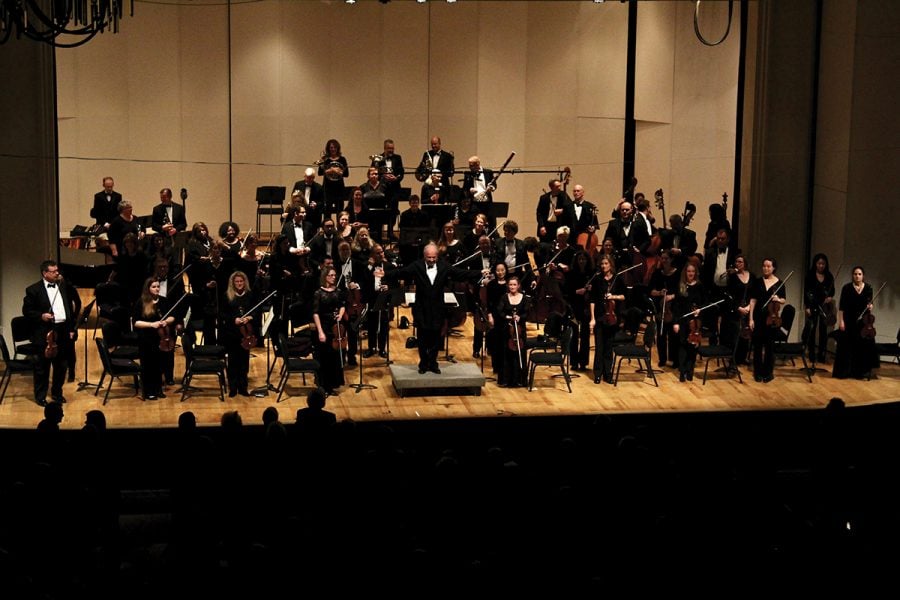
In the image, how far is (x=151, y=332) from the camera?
10.7 metres

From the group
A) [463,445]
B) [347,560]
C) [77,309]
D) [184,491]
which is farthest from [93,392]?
[347,560]

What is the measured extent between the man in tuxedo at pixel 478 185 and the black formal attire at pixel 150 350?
3.93 metres

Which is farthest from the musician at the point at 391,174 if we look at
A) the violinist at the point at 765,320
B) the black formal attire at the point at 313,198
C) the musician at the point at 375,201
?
the violinist at the point at 765,320

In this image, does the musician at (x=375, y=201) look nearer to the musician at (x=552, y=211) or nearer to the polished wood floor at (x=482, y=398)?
the musician at (x=552, y=211)

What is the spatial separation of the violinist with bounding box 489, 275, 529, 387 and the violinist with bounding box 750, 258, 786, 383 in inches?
80.1

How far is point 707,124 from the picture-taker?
14750 mm

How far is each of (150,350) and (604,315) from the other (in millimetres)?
3767

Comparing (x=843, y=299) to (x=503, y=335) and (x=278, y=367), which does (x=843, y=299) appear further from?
(x=278, y=367)

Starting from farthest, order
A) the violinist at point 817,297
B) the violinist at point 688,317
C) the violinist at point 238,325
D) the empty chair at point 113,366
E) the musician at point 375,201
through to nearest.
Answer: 1. the musician at point 375,201
2. the violinist at point 817,297
3. the violinist at point 688,317
4. the violinist at point 238,325
5. the empty chair at point 113,366

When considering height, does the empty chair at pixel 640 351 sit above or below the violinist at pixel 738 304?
below

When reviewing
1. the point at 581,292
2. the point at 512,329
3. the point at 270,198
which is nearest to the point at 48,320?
the point at 512,329

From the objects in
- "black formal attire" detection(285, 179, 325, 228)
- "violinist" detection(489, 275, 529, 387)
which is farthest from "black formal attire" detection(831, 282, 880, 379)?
"black formal attire" detection(285, 179, 325, 228)

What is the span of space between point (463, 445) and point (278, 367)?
8.92 feet

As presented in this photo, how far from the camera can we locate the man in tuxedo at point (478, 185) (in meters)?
13.6
